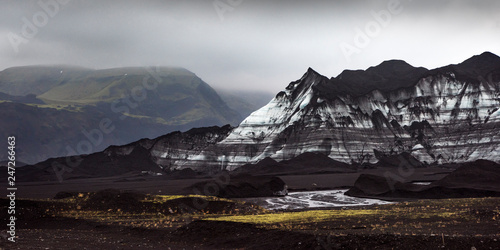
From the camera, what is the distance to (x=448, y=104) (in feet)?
535

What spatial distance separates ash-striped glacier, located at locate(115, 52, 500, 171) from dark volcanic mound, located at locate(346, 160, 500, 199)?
64.7m

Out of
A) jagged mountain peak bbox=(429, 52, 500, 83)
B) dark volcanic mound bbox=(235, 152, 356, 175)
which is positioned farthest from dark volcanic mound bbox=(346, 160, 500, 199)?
jagged mountain peak bbox=(429, 52, 500, 83)

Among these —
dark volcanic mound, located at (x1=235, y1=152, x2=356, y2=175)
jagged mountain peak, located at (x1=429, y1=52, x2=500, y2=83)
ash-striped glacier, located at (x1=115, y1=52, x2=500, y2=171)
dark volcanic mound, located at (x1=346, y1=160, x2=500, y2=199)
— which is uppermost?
jagged mountain peak, located at (x1=429, y1=52, x2=500, y2=83)

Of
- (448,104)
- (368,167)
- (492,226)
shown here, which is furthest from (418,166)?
(492,226)

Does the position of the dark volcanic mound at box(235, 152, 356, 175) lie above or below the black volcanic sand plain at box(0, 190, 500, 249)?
above

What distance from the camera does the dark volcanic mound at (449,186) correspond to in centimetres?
6594

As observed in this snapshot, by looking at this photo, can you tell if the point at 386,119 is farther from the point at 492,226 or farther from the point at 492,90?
the point at 492,226

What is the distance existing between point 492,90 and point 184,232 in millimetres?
152033

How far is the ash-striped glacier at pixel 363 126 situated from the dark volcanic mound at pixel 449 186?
6466 centimetres

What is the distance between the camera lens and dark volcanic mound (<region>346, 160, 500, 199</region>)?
216 ft

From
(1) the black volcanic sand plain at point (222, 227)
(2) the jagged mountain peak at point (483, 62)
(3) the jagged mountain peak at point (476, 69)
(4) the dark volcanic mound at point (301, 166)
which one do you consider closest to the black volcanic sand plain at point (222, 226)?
(1) the black volcanic sand plain at point (222, 227)

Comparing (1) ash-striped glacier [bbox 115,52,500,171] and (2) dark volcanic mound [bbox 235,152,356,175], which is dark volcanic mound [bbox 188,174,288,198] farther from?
(1) ash-striped glacier [bbox 115,52,500,171]

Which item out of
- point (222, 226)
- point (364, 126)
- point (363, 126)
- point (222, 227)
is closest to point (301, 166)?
point (363, 126)

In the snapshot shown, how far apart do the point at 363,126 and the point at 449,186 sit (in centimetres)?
8618
